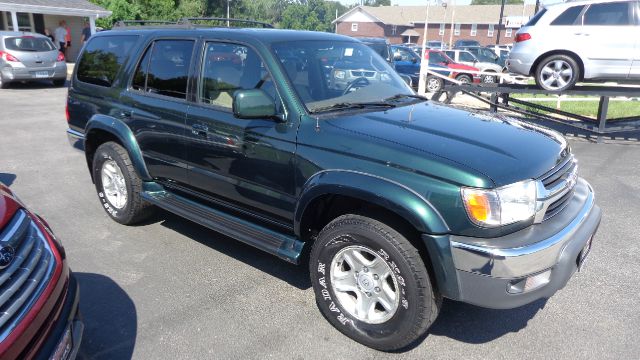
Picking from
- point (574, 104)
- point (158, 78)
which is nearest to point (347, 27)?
point (574, 104)

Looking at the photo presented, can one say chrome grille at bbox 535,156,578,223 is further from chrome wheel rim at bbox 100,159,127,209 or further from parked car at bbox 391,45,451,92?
parked car at bbox 391,45,451,92

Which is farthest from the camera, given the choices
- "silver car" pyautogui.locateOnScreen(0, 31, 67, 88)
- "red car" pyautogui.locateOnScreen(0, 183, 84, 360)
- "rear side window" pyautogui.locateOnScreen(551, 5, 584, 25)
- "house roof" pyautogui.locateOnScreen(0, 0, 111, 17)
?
"house roof" pyautogui.locateOnScreen(0, 0, 111, 17)

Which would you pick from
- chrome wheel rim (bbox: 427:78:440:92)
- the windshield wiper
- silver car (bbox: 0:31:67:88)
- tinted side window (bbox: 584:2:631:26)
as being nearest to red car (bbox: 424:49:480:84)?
chrome wheel rim (bbox: 427:78:440:92)

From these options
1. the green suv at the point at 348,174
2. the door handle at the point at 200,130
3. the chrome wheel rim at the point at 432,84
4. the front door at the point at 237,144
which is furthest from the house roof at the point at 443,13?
the door handle at the point at 200,130

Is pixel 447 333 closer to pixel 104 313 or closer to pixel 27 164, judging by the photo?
pixel 104 313

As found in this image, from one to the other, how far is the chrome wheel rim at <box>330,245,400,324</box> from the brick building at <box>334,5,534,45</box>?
208ft

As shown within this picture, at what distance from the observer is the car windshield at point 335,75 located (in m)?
3.52

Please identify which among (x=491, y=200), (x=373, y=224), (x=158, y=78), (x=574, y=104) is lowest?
(x=574, y=104)

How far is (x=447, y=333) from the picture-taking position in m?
3.26

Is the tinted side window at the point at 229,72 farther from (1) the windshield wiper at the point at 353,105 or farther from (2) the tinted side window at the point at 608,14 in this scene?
(2) the tinted side window at the point at 608,14

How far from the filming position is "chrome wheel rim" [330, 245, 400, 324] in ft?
9.80

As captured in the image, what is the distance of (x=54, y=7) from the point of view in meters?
22.1

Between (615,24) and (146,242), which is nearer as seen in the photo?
(146,242)

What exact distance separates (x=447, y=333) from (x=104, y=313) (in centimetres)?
238
